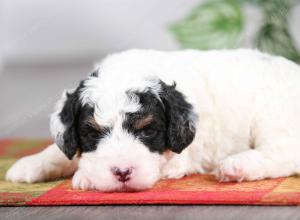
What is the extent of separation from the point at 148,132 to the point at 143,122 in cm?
7

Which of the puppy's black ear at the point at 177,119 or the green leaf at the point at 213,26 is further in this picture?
the green leaf at the point at 213,26

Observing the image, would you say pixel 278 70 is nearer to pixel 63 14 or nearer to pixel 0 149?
pixel 0 149

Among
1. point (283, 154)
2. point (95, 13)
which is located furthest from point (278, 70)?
point (95, 13)

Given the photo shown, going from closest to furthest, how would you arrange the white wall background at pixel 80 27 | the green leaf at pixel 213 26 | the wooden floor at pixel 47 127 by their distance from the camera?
the wooden floor at pixel 47 127, the green leaf at pixel 213 26, the white wall background at pixel 80 27

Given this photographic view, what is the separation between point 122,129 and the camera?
3.54 meters

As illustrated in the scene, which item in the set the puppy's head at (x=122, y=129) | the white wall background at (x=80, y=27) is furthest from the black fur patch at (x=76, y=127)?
the white wall background at (x=80, y=27)

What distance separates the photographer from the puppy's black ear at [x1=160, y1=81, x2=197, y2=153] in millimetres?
3703

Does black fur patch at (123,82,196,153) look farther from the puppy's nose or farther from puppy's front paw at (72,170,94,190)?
puppy's front paw at (72,170,94,190)

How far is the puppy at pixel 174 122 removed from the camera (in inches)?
139

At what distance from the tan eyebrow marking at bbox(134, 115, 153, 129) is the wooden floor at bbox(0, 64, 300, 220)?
1.36 ft

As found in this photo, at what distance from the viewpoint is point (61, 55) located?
11227 millimetres

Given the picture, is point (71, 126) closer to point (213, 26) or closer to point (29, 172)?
point (29, 172)

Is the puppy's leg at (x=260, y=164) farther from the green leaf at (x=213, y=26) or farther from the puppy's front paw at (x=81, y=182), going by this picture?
the green leaf at (x=213, y=26)

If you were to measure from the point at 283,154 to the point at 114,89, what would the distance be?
3.37ft
